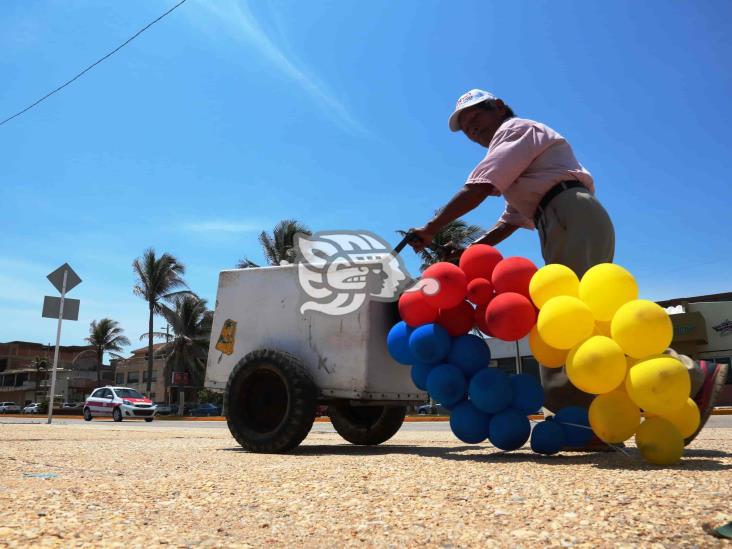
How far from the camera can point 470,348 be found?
3537 millimetres

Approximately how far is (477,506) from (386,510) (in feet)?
1.01

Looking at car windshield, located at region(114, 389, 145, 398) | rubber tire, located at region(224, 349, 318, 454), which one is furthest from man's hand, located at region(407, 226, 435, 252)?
car windshield, located at region(114, 389, 145, 398)

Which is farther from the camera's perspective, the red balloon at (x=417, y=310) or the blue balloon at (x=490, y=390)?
the red balloon at (x=417, y=310)

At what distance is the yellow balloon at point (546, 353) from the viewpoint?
10.4 ft

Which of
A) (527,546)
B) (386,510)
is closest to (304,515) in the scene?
(386,510)

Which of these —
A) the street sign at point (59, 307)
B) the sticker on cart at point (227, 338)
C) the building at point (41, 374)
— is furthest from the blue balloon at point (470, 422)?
the building at point (41, 374)

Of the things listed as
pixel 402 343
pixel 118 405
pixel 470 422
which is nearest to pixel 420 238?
pixel 402 343

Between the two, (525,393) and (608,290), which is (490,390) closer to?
(525,393)

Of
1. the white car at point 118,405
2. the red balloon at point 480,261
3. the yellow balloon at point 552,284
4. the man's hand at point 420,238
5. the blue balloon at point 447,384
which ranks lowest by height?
the white car at point 118,405

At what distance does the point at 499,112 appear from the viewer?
3.89 metres

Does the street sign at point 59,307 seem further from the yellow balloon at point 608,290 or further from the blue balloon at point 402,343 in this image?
the yellow balloon at point 608,290

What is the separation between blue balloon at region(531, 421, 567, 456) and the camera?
3.31m

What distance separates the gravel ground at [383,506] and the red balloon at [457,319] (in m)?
0.92

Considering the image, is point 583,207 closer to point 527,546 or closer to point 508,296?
point 508,296
